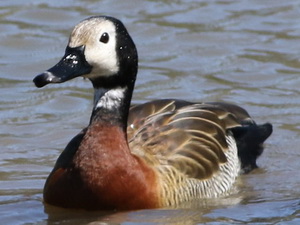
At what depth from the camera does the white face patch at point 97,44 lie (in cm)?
984

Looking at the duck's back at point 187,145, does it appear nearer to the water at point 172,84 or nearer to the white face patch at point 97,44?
the water at point 172,84

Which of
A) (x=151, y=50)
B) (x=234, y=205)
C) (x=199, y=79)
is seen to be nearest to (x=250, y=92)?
(x=199, y=79)

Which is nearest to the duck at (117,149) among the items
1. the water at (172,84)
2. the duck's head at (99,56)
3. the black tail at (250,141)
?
the duck's head at (99,56)

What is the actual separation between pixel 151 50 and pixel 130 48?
5.39 meters

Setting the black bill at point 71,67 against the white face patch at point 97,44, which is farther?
the white face patch at point 97,44

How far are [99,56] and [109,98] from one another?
0.48 m

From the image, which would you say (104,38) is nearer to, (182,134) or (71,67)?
(71,67)

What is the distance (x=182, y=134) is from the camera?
10875mm

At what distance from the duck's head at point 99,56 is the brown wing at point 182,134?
74cm

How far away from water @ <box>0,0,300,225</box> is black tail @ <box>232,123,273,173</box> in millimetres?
122

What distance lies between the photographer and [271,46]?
1555 centimetres

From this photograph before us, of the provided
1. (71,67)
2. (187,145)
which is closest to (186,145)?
(187,145)

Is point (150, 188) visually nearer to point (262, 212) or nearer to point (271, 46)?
point (262, 212)

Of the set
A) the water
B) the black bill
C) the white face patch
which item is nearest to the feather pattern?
the water
